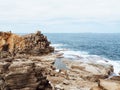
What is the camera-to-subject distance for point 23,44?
8725cm

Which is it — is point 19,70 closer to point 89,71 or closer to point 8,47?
point 89,71

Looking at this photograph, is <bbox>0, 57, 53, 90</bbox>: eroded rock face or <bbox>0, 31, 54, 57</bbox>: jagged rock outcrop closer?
<bbox>0, 57, 53, 90</bbox>: eroded rock face

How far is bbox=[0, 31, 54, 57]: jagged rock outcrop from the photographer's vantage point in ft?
272

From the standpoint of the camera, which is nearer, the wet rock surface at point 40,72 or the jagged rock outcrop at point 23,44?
the wet rock surface at point 40,72

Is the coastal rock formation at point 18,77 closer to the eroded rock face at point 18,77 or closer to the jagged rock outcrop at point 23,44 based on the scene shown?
the eroded rock face at point 18,77

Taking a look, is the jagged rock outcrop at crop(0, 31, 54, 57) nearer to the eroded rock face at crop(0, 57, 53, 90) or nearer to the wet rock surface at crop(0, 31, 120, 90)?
the wet rock surface at crop(0, 31, 120, 90)

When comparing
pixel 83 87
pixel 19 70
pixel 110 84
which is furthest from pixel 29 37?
pixel 110 84

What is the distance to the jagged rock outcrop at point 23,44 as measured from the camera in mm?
82812

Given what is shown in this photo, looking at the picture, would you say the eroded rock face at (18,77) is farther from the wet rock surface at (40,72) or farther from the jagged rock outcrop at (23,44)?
the jagged rock outcrop at (23,44)

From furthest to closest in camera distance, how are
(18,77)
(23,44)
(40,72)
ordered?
(23,44), (40,72), (18,77)

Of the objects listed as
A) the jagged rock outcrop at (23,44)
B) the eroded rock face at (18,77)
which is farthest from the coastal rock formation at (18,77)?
the jagged rock outcrop at (23,44)

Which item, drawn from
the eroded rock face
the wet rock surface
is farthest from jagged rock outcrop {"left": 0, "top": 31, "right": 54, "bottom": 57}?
the eroded rock face

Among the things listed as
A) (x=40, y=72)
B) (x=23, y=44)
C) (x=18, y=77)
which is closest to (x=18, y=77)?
(x=18, y=77)

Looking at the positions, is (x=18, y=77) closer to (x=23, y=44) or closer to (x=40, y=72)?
(x=40, y=72)
